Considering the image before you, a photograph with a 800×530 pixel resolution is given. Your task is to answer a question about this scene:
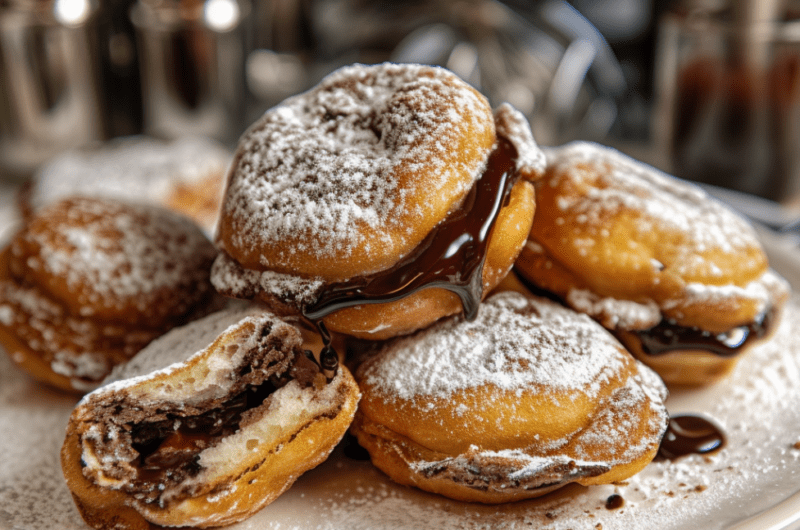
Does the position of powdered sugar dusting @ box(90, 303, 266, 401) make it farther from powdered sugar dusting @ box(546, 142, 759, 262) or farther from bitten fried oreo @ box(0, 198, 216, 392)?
powdered sugar dusting @ box(546, 142, 759, 262)

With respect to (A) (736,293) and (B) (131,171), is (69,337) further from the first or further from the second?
(A) (736,293)

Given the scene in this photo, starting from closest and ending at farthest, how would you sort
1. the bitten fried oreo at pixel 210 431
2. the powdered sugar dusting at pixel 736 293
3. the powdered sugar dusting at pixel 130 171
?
the bitten fried oreo at pixel 210 431
the powdered sugar dusting at pixel 736 293
the powdered sugar dusting at pixel 130 171

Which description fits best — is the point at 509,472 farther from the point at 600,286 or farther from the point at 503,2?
the point at 503,2

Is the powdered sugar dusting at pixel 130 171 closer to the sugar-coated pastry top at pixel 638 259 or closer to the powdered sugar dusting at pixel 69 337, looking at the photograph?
the powdered sugar dusting at pixel 69 337

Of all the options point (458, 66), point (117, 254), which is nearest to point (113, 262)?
point (117, 254)

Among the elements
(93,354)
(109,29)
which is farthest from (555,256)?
(109,29)

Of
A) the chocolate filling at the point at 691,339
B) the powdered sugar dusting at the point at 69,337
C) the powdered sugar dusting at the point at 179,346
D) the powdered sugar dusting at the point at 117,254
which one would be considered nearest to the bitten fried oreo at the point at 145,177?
the powdered sugar dusting at the point at 117,254

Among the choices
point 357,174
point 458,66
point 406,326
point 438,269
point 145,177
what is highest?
point 357,174
